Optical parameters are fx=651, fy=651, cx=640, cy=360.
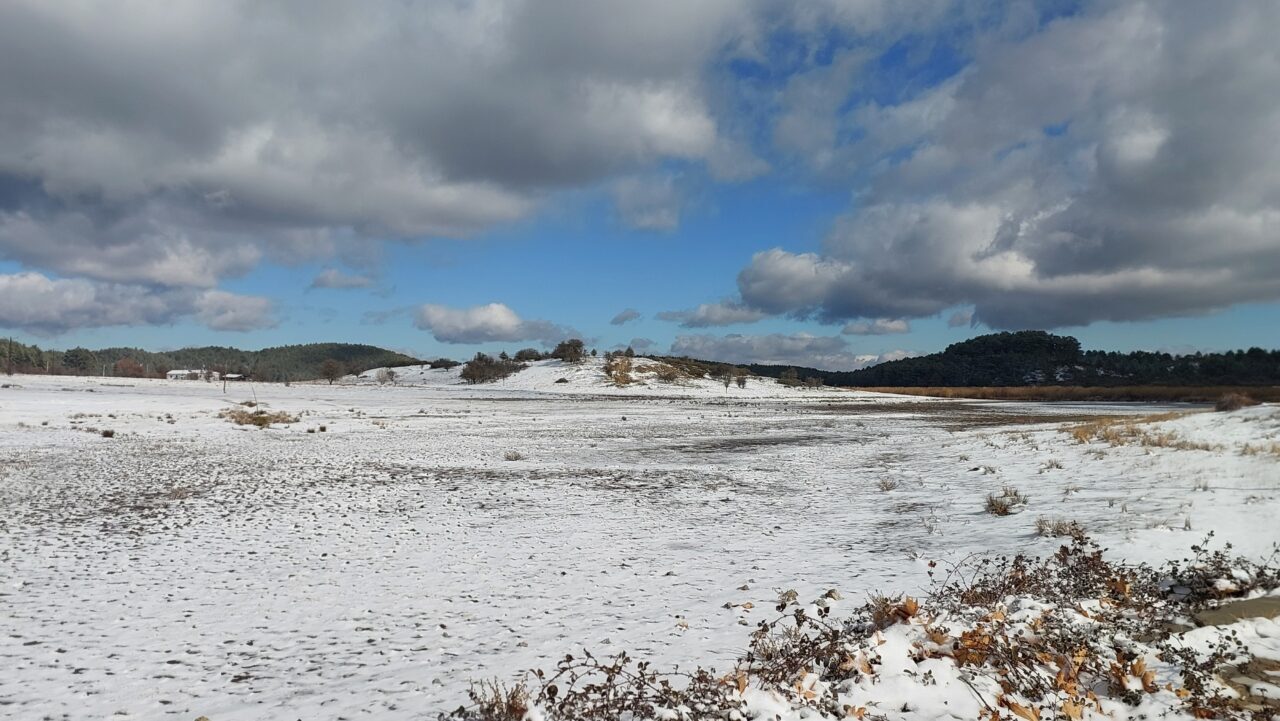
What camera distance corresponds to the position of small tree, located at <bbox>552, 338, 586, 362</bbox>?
14750 centimetres

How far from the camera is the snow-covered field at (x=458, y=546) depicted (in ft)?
21.8

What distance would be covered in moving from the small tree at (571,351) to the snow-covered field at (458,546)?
12192cm

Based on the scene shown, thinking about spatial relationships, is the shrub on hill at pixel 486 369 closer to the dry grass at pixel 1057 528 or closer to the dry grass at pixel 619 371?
the dry grass at pixel 619 371

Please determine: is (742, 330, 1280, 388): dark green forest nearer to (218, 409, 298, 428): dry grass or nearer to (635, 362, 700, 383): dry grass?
(635, 362, 700, 383): dry grass

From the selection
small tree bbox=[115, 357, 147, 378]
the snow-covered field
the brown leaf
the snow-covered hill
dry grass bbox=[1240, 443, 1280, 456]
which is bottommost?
the snow-covered field

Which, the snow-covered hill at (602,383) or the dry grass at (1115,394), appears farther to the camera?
the snow-covered hill at (602,383)

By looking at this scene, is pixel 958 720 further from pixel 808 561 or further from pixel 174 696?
pixel 174 696

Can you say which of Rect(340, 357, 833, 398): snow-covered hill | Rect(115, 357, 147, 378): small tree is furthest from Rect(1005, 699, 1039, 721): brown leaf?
Result: Rect(115, 357, 147, 378): small tree

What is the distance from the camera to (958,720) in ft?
17.0

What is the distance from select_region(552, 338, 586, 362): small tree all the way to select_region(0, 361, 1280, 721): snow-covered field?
122 meters

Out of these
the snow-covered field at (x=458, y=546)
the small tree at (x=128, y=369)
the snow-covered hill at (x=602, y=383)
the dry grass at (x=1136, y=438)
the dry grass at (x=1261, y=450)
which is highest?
the small tree at (x=128, y=369)

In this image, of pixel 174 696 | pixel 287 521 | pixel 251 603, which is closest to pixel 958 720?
pixel 174 696

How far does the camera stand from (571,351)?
487ft

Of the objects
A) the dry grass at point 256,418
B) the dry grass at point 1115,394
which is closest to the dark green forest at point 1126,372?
the dry grass at point 1115,394
